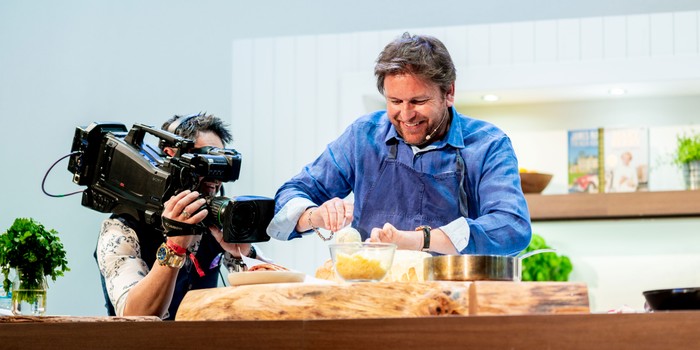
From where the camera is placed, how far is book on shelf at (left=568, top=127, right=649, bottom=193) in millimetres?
4282

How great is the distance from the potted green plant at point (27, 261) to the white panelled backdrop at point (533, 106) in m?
2.03

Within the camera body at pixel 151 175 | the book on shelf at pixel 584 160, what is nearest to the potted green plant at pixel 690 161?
the book on shelf at pixel 584 160

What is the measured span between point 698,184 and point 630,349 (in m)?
3.01

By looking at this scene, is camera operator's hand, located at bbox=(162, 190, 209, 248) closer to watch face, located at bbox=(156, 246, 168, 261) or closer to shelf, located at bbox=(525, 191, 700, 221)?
watch face, located at bbox=(156, 246, 168, 261)

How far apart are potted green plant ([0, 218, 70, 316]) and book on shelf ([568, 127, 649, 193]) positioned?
2.59 metres

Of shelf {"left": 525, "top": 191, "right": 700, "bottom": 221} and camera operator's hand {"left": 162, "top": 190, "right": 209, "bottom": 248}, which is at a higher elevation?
shelf {"left": 525, "top": 191, "right": 700, "bottom": 221}

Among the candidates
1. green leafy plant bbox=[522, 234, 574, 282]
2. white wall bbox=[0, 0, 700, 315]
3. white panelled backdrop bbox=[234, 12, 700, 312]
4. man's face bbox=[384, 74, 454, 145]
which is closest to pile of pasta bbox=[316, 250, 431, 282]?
man's face bbox=[384, 74, 454, 145]

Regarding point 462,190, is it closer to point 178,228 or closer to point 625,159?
point 178,228

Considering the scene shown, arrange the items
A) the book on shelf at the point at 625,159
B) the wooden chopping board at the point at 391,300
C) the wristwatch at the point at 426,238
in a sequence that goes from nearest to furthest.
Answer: the wooden chopping board at the point at 391,300 < the wristwatch at the point at 426,238 < the book on shelf at the point at 625,159

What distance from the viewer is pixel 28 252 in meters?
2.30

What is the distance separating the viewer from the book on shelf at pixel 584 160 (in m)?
4.32

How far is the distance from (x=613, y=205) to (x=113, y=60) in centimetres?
306

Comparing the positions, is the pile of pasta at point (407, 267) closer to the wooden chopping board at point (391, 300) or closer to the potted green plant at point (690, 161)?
the wooden chopping board at point (391, 300)

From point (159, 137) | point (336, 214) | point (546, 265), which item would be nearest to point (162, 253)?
point (159, 137)
